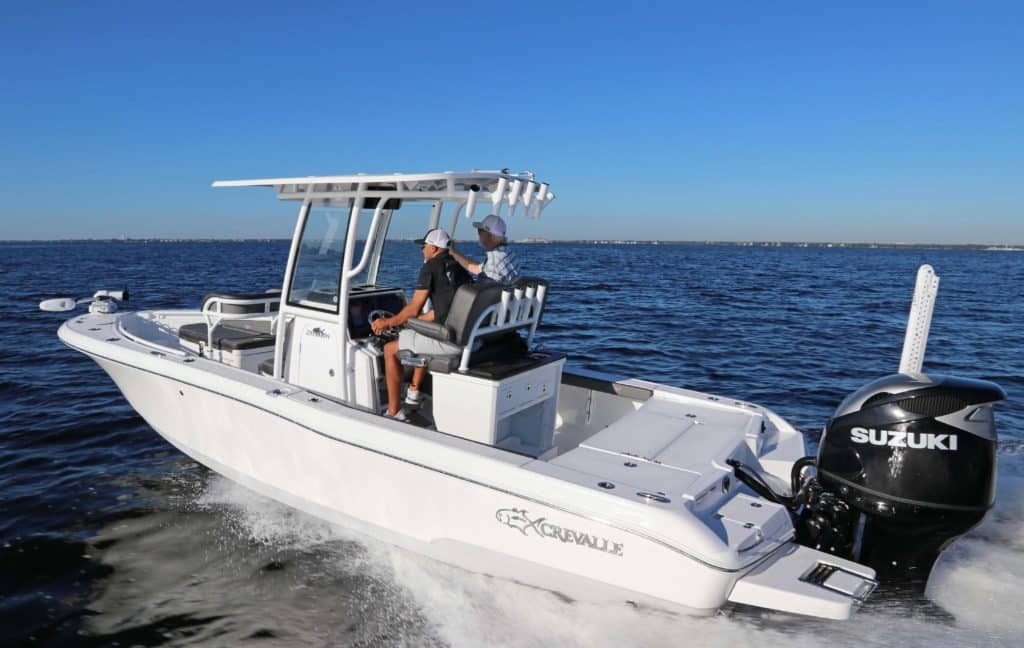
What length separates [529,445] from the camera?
4.80 m

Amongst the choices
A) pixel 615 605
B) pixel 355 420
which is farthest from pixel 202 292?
pixel 615 605

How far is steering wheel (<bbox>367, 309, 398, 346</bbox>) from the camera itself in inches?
190

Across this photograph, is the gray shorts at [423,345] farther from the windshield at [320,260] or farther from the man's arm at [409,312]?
the windshield at [320,260]

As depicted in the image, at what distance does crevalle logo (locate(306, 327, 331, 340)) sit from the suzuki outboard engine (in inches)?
132

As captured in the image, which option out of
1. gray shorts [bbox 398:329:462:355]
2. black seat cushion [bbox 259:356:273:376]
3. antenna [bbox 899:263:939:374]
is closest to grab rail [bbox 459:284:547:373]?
gray shorts [bbox 398:329:462:355]

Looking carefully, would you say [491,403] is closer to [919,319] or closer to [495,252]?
[495,252]

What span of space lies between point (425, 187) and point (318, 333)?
135 centimetres

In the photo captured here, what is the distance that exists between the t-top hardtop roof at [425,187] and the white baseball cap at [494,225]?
0.18 meters

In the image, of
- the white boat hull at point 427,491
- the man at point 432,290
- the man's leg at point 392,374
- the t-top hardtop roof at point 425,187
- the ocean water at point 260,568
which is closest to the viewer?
the white boat hull at point 427,491

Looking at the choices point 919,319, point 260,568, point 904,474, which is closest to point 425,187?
point 260,568

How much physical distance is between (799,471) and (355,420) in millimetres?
2655

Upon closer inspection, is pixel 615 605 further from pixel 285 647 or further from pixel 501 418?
pixel 285 647

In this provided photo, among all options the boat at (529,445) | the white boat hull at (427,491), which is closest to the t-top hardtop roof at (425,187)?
the boat at (529,445)

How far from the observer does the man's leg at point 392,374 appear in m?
4.56
